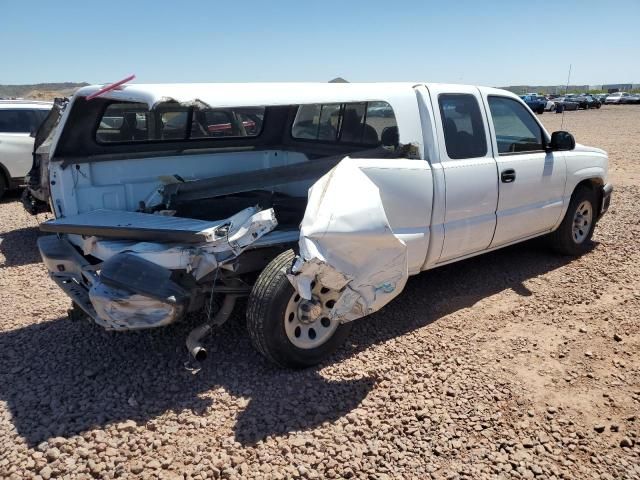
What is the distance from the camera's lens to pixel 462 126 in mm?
4582

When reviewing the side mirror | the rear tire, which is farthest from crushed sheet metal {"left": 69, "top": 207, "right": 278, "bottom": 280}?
the rear tire

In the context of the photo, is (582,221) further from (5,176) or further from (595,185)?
(5,176)

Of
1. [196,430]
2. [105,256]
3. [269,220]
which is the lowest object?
[196,430]

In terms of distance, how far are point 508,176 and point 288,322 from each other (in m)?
2.54

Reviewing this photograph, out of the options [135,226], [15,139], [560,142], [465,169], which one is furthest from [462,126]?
[15,139]

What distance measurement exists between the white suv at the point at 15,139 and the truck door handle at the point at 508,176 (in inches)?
329

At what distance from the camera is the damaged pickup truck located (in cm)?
326

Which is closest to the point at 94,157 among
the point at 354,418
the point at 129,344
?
the point at 129,344

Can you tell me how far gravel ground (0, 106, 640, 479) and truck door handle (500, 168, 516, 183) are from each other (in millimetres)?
1091

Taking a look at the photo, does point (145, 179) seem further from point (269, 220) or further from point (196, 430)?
point (196, 430)

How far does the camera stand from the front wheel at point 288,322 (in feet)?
11.2

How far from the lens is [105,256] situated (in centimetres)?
361

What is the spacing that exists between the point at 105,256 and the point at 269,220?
1.14 m

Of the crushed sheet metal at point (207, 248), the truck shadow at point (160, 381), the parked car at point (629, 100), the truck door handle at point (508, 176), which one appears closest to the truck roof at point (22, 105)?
the truck shadow at point (160, 381)
